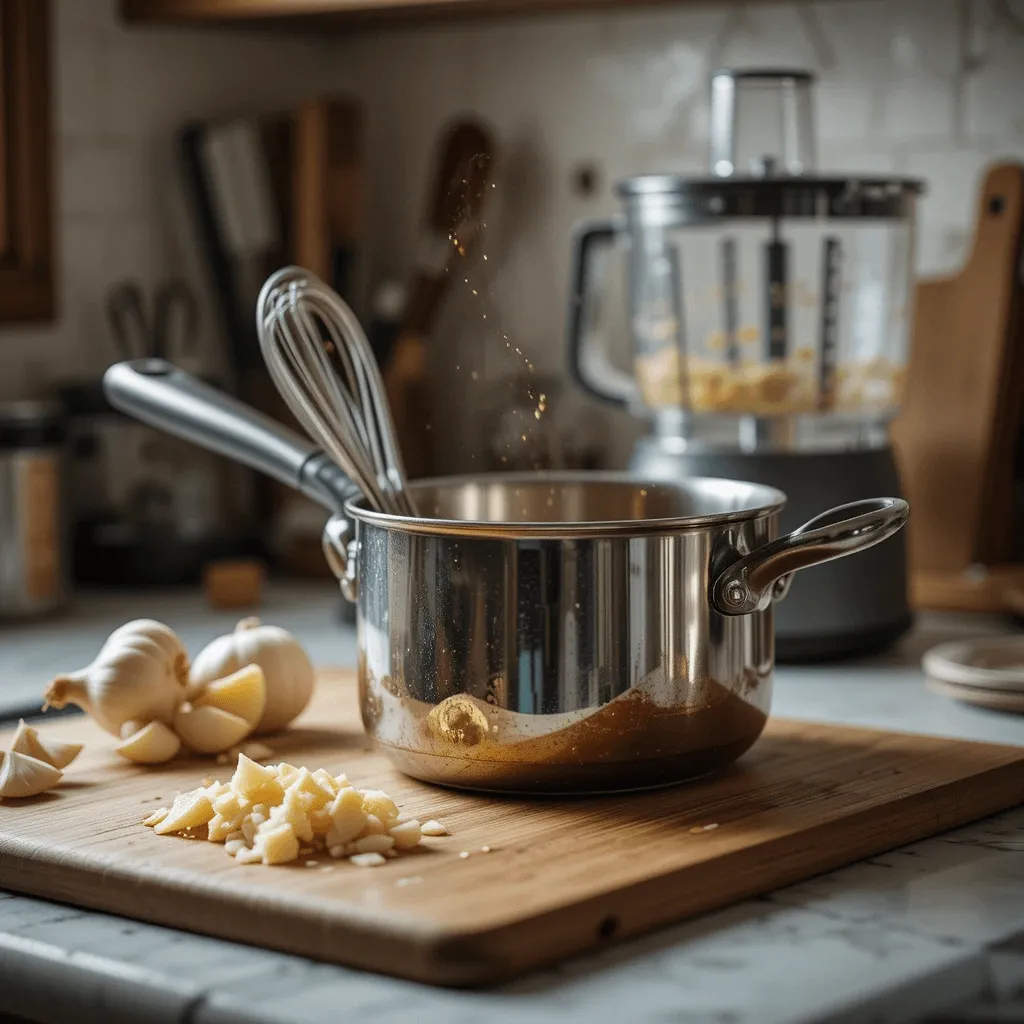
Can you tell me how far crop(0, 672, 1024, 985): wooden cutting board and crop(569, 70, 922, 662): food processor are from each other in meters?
0.25

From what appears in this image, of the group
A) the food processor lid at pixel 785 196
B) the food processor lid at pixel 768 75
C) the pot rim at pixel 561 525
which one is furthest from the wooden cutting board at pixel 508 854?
the food processor lid at pixel 768 75

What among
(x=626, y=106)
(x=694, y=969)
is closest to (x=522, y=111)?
(x=626, y=106)

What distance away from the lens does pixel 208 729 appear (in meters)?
0.79

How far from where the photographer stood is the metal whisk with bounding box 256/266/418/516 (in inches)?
30.7

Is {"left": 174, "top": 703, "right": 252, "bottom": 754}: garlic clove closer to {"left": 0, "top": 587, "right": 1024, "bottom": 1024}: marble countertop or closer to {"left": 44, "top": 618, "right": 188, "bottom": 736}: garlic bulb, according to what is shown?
{"left": 44, "top": 618, "right": 188, "bottom": 736}: garlic bulb

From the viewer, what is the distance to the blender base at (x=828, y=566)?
1.03m

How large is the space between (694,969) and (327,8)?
1019 millimetres

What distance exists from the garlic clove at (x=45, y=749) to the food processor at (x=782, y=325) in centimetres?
45

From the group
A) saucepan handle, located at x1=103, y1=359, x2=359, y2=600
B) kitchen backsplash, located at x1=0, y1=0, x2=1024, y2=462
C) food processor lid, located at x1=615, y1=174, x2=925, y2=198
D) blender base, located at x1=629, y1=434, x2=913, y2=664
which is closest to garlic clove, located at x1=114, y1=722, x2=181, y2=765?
saucepan handle, located at x1=103, y1=359, x2=359, y2=600

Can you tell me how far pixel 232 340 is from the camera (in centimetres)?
163

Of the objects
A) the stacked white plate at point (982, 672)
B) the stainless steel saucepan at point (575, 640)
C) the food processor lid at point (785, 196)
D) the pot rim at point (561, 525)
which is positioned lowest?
the stacked white plate at point (982, 672)

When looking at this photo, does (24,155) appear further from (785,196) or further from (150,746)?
(150,746)

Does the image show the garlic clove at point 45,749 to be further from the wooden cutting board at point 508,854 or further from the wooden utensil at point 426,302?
the wooden utensil at point 426,302

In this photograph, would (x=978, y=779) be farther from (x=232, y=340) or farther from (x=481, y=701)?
(x=232, y=340)
